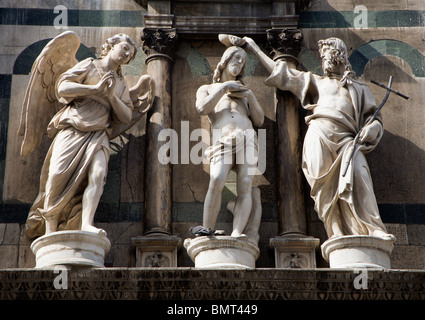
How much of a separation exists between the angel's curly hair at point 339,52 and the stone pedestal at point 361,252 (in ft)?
7.88

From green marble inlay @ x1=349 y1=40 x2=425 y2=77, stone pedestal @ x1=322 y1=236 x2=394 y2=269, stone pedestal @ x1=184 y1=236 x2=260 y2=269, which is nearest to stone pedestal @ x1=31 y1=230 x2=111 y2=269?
stone pedestal @ x1=184 y1=236 x2=260 y2=269

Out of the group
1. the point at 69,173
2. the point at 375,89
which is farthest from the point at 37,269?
the point at 375,89

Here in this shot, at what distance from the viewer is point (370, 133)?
12.1 m

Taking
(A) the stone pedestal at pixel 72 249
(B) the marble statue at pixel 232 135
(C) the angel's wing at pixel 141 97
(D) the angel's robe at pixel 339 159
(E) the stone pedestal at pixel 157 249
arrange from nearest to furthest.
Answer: (A) the stone pedestal at pixel 72 249
(D) the angel's robe at pixel 339 159
(B) the marble statue at pixel 232 135
(E) the stone pedestal at pixel 157 249
(C) the angel's wing at pixel 141 97

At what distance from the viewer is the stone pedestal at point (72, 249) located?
11000mm

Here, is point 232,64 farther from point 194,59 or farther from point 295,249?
point 295,249

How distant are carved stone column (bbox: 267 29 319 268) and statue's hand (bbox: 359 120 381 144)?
107cm

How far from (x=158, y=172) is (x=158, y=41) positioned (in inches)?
74.7

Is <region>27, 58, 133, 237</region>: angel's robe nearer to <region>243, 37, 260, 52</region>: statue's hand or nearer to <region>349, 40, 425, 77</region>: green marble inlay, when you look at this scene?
<region>243, 37, 260, 52</region>: statue's hand

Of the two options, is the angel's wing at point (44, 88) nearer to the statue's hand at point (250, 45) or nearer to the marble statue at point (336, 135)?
the statue's hand at point (250, 45)

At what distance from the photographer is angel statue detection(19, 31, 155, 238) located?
11742mm

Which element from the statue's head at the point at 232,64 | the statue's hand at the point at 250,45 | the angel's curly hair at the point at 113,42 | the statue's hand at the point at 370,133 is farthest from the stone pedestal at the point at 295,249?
the angel's curly hair at the point at 113,42

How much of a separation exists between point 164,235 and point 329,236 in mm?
2046

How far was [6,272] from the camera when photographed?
10.7 m
